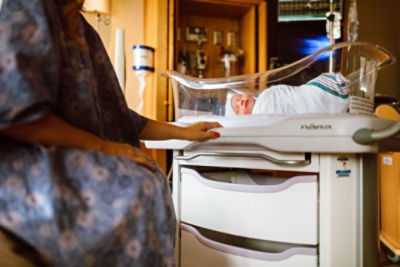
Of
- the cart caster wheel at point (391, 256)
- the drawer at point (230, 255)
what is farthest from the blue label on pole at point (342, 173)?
the cart caster wheel at point (391, 256)

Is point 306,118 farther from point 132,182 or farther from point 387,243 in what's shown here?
point 387,243

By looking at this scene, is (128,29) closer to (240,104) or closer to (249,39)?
(249,39)

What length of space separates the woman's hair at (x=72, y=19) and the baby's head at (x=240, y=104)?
2.33 ft

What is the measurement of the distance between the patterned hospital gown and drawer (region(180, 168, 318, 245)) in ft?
1.29

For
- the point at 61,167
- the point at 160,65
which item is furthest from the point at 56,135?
the point at 160,65

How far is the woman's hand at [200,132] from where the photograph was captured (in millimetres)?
885

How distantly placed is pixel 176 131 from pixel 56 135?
441mm

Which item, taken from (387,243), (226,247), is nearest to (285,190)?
(226,247)

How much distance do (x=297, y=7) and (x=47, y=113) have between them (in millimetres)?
2141

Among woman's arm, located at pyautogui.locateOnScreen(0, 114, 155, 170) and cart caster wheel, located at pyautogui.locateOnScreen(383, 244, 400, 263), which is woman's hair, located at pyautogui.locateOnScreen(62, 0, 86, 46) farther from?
cart caster wheel, located at pyautogui.locateOnScreen(383, 244, 400, 263)

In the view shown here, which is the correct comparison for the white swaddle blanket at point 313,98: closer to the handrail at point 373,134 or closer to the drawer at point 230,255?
the handrail at point 373,134

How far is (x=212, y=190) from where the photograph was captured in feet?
3.11

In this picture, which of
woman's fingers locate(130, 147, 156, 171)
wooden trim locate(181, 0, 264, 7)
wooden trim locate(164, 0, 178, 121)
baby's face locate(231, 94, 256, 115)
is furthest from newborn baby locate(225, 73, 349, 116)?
wooden trim locate(181, 0, 264, 7)

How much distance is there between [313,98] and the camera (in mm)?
894
